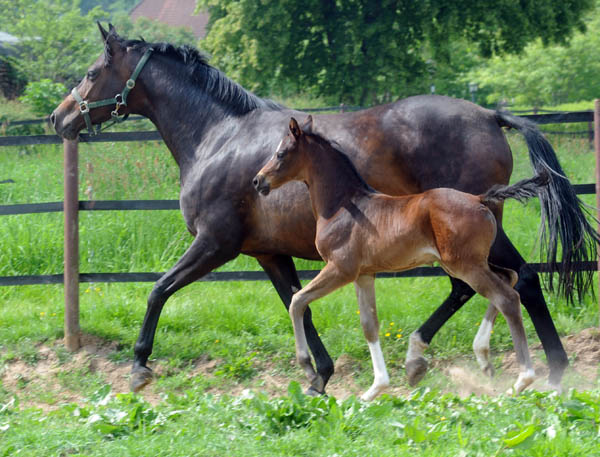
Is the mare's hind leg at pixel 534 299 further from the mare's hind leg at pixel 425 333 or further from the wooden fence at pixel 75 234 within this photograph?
the wooden fence at pixel 75 234

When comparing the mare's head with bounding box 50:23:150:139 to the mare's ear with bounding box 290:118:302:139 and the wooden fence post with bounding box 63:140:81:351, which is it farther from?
the mare's ear with bounding box 290:118:302:139

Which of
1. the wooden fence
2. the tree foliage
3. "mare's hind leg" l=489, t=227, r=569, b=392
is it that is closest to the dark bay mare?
"mare's hind leg" l=489, t=227, r=569, b=392

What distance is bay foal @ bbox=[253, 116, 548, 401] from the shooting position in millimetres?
4055

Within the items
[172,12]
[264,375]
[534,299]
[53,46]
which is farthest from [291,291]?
[172,12]

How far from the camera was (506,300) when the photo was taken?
13.4 feet

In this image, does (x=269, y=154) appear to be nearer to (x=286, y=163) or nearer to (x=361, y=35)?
(x=286, y=163)

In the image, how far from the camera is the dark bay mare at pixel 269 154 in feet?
15.5

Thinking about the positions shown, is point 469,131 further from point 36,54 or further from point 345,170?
point 36,54

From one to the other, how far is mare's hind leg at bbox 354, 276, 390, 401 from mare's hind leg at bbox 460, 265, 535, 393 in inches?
24.7

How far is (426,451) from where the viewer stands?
3.03 metres

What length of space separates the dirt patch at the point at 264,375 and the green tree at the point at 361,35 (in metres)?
13.3

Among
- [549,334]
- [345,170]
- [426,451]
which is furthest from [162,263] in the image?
[426,451]

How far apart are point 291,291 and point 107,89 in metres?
1.97

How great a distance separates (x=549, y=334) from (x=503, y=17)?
14.6 m
